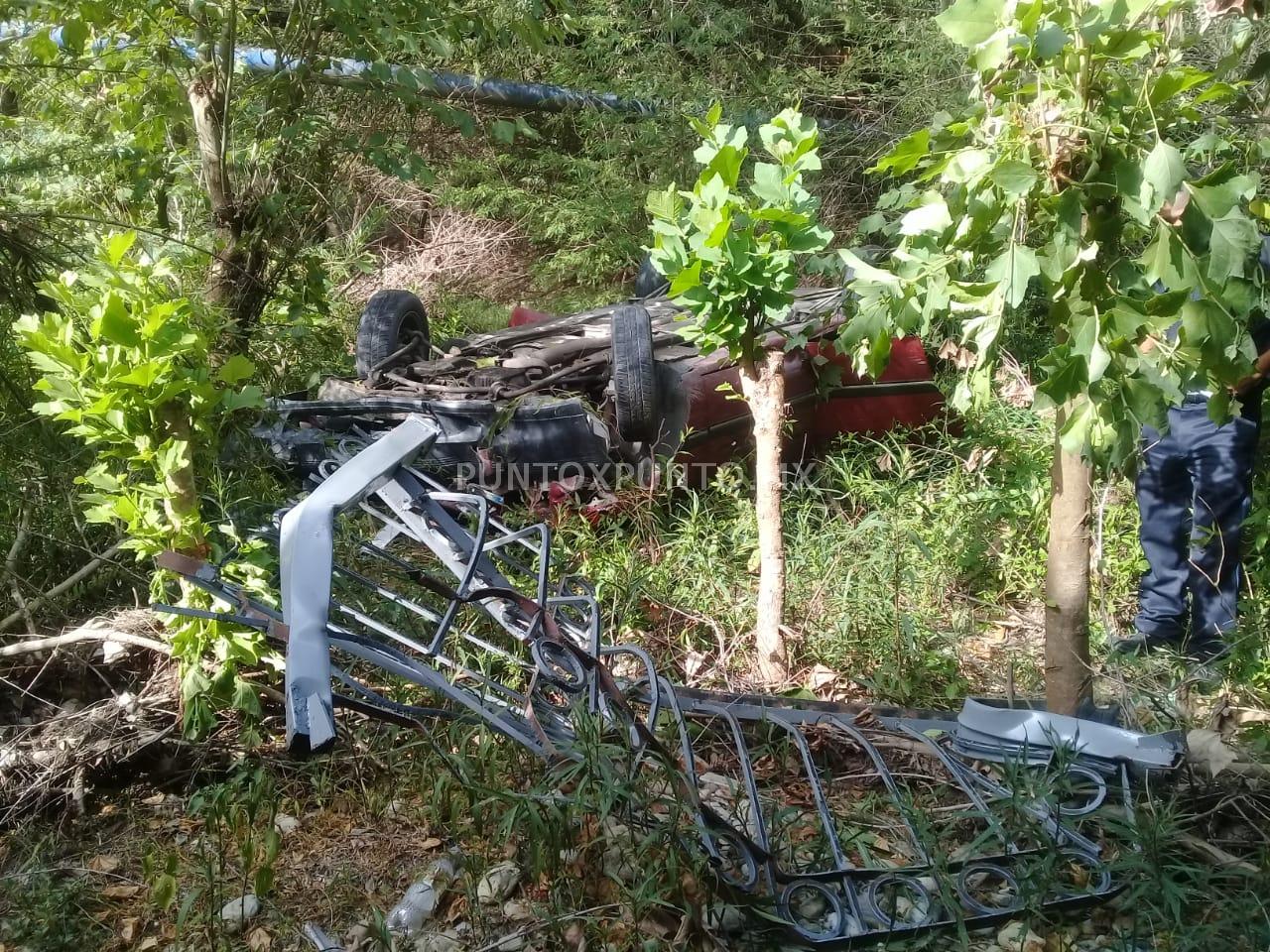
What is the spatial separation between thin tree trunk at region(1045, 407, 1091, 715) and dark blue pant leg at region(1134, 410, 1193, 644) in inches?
52.6

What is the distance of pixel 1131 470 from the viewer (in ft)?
7.93

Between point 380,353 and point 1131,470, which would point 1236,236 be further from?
point 380,353

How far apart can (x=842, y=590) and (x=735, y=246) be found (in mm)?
1655

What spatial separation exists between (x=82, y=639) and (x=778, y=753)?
261 cm

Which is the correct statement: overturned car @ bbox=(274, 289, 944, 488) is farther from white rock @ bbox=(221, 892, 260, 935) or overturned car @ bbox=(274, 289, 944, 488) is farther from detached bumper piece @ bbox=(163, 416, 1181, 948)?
white rock @ bbox=(221, 892, 260, 935)

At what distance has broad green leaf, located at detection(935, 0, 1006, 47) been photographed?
80.8 inches

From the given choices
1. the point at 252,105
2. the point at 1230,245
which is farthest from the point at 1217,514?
the point at 252,105

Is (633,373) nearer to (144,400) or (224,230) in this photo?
(144,400)

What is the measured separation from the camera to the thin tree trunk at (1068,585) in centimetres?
281

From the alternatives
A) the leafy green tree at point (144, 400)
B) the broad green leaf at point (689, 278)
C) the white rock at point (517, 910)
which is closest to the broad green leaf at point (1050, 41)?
the broad green leaf at point (689, 278)

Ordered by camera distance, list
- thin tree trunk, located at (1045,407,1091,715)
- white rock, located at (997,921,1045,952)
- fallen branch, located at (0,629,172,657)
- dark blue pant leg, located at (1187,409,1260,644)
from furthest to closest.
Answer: dark blue pant leg, located at (1187,409,1260,644), fallen branch, located at (0,629,172,657), thin tree trunk, located at (1045,407,1091,715), white rock, located at (997,921,1045,952)

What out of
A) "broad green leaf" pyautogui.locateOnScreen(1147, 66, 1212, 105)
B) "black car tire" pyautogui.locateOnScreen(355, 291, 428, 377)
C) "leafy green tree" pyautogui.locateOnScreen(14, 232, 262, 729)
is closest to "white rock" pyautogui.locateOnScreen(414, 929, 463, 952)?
"leafy green tree" pyautogui.locateOnScreen(14, 232, 262, 729)

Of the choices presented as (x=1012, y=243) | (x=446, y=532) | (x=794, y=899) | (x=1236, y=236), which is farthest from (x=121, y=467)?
(x=1236, y=236)

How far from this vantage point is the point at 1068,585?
9.50 ft
